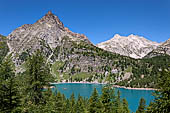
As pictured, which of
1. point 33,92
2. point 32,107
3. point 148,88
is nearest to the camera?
point 32,107

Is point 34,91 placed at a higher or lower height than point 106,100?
higher

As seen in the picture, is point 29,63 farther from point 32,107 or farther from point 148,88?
point 148,88

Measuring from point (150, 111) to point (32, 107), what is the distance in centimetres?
1491

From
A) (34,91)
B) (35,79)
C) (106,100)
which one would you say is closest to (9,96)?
(34,91)

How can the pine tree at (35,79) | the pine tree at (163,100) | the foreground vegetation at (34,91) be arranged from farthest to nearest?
the pine tree at (35,79), the foreground vegetation at (34,91), the pine tree at (163,100)

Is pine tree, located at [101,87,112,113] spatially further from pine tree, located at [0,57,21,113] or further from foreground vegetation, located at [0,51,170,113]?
pine tree, located at [0,57,21,113]

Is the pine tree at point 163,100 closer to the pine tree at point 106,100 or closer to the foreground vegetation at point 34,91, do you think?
the foreground vegetation at point 34,91

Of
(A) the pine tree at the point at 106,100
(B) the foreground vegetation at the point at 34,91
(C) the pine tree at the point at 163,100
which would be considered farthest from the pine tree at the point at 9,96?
(A) the pine tree at the point at 106,100

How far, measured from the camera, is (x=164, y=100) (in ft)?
48.4

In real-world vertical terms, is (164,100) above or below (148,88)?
above

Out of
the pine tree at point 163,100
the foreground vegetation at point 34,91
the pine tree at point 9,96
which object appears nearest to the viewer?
the pine tree at point 163,100

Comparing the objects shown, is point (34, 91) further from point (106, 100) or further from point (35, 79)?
point (106, 100)

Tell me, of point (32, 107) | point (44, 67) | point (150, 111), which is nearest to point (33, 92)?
point (32, 107)

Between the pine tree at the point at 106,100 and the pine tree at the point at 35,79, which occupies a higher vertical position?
the pine tree at the point at 35,79
